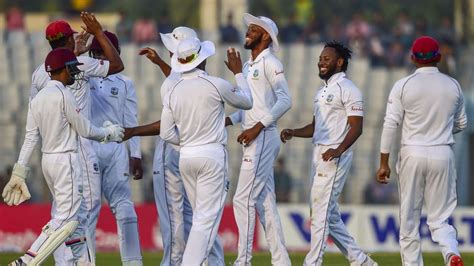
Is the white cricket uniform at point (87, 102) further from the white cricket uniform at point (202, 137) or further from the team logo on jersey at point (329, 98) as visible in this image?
the team logo on jersey at point (329, 98)

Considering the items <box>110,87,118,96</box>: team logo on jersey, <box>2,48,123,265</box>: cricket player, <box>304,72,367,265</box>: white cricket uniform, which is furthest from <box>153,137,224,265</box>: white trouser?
<box>2,48,123,265</box>: cricket player

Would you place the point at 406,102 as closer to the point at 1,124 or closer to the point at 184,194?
the point at 184,194

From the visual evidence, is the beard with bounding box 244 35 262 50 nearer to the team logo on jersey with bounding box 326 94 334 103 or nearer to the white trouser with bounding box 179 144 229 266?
the team logo on jersey with bounding box 326 94 334 103

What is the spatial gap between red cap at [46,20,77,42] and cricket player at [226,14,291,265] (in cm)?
181

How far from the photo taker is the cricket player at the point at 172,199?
14219mm

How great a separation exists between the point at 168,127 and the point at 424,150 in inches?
92.4

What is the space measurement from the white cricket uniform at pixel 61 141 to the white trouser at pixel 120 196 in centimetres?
144

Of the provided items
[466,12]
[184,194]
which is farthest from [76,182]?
[466,12]

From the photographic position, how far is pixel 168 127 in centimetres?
1324

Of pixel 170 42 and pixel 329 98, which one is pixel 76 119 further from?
pixel 329 98

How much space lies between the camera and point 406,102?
13.4 meters

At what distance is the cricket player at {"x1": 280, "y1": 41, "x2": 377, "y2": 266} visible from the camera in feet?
46.2

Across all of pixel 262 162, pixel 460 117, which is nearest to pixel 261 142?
pixel 262 162

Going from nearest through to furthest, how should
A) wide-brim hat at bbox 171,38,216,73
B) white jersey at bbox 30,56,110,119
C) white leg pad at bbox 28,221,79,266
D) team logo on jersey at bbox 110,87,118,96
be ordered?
white leg pad at bbox 28,221,79,266 < wide-brim hat at bbox 171,38,216,73 < white jersey at bbox 30,56,110,119 < team logo on jersey at bbox 110,87,118,96
